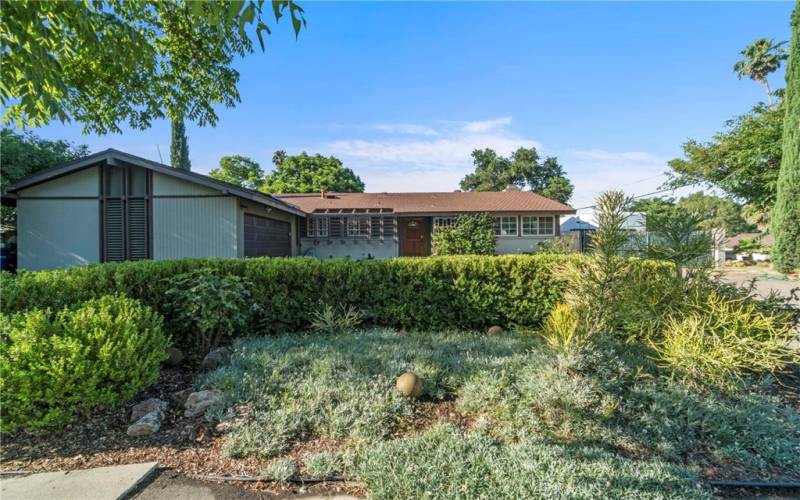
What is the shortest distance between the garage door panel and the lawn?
751 centimetres

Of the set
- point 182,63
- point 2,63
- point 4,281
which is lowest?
point 4,281

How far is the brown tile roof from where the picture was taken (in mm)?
16531

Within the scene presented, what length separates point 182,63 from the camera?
4949 millimetres

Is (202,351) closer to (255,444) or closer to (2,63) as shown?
(255,444)

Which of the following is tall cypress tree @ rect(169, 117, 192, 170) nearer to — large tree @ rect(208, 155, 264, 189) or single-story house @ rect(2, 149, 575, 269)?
single-story house @ rect(2, 149, 575, 269)

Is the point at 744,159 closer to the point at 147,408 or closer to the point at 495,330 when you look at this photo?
the point at 495,330

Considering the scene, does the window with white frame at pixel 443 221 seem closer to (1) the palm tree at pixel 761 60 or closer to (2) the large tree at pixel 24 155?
(2) the large tree at pixel 24 155

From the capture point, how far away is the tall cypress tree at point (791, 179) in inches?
546

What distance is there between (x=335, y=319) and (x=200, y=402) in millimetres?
2063

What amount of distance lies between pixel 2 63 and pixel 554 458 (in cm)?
492

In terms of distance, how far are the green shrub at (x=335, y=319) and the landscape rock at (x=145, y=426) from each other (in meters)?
2.06

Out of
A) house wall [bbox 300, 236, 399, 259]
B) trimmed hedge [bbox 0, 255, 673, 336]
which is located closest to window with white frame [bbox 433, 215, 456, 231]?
house wall [bbox 300, 236, 399, 259]

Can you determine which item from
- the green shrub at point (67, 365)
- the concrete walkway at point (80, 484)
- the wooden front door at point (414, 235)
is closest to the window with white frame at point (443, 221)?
the wooden front door at point (414, 235)

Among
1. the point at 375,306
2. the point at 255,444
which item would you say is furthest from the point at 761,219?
the point at 255,444
